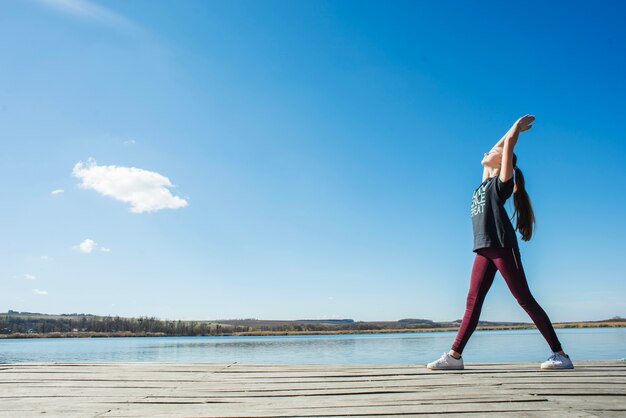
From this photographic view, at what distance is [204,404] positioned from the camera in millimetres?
2664

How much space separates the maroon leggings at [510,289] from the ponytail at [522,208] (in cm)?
48

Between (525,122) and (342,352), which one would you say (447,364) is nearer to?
(525,122)

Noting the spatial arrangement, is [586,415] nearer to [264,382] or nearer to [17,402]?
[264,382]

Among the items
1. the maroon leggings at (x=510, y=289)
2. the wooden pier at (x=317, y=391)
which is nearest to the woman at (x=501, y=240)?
the maroon leggings at (x=510, y=289)

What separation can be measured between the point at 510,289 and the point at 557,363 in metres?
0.80

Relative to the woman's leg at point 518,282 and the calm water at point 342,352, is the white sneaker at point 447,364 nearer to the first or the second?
the woman's leg at point 518,282

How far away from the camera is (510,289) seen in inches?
186

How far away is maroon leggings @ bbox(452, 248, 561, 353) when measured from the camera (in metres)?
4.63

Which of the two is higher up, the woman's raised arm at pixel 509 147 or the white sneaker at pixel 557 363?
the woman's raised arm at pixel 509 147

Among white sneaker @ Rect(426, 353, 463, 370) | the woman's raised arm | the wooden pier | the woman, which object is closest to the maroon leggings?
the woman

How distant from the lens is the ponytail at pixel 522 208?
5016 millimetres

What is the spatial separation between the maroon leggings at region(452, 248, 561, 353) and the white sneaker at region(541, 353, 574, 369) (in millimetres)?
169

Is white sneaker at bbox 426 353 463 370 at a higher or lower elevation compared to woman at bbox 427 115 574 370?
lower

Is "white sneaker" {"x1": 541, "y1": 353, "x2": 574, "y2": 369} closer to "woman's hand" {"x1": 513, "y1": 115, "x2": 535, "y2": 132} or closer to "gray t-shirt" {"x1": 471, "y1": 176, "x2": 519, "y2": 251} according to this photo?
"gray t-shirt" {"x1": 471, "y1": 176, "x2": 519, "y2": 251}
